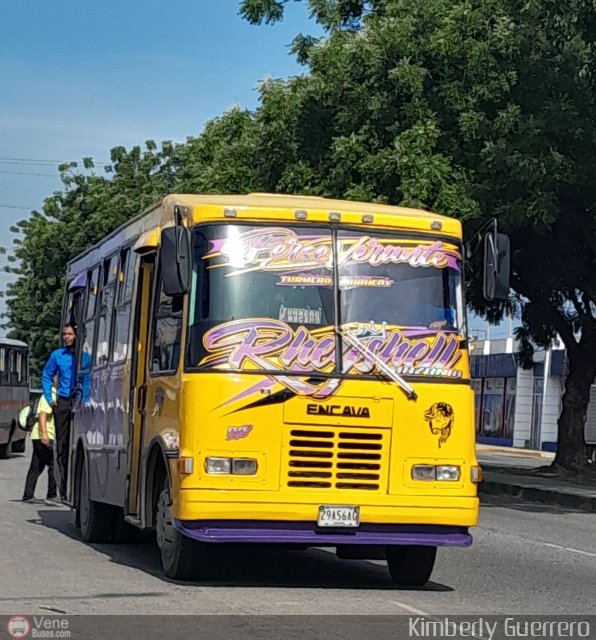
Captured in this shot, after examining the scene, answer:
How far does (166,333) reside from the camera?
10641 millimetres

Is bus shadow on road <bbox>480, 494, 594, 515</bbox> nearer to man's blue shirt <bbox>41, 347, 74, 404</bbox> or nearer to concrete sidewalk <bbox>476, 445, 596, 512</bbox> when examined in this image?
concrete sidewalk <bbox>476, 445, 596, 512</bbox>

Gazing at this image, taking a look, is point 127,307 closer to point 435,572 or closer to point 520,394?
point 435,572

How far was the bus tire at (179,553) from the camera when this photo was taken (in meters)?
10.1

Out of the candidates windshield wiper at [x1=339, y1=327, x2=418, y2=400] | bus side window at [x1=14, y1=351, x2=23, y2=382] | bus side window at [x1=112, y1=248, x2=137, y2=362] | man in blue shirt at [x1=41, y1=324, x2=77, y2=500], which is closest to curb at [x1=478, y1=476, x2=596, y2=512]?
man in blue shirt at [x1=41, y1=324, x2=77, y2=500]

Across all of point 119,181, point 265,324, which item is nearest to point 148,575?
point 265,324

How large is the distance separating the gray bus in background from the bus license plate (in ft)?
65.2

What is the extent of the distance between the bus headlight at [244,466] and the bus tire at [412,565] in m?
1.63

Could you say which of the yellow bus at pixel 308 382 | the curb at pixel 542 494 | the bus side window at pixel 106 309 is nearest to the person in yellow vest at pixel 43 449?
the bus side window at pixel 106 309

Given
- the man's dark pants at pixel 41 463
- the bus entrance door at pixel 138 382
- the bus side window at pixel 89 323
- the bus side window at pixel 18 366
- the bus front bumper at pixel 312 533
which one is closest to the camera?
the bus front bumper at pixel 312 533

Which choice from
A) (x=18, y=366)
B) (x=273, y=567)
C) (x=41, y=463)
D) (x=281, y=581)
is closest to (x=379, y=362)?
(x=281, y=581)

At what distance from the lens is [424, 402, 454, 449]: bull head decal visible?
1025 cm

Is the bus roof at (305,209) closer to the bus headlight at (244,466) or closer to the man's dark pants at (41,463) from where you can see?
the bus headlight at (244,466)

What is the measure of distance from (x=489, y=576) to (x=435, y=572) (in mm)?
474

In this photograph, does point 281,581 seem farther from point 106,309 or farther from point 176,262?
point 106,309
